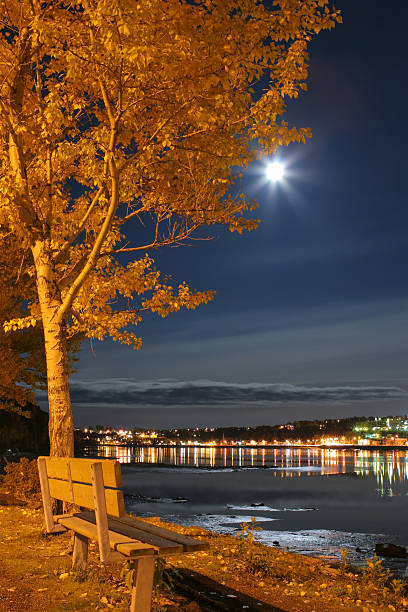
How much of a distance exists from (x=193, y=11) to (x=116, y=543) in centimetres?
854

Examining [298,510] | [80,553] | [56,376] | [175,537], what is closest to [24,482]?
[56,376]

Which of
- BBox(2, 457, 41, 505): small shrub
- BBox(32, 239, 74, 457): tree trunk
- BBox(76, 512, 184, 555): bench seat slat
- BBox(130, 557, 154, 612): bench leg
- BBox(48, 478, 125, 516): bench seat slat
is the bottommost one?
BBox(2, 457, 41, 505): small shrub

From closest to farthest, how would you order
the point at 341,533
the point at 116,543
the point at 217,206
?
the point at 116,543
the point at 217,206
the point at 341,533

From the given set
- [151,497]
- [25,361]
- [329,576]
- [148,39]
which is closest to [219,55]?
[148,39]

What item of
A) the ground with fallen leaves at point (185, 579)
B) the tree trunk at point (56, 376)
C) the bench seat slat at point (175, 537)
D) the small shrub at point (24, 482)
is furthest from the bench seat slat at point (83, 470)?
the small shrub at point (24, 482)

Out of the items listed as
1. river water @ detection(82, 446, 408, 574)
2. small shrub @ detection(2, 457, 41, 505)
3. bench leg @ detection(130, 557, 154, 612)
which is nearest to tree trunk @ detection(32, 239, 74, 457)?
bench leg @ detection(130, 557, 154, 612)

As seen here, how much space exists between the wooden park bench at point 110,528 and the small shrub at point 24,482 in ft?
30.7

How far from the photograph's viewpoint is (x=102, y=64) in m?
10.1

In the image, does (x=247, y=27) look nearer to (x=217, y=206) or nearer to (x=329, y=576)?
(x=217, y=206)

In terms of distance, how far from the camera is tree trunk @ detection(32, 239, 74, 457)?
10.7 meters

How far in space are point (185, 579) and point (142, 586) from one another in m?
2.60

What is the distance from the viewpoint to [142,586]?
17.3 ft

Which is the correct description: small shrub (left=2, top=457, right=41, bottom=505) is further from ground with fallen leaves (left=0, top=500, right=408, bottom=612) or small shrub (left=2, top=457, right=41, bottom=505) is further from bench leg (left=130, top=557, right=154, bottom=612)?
bench leg (left=130, top=557, right=154, bottom=612)

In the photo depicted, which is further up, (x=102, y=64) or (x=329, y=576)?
(x=102, y=64)
